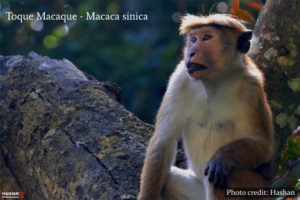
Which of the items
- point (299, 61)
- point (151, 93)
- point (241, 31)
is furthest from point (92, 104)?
point (151, 93)

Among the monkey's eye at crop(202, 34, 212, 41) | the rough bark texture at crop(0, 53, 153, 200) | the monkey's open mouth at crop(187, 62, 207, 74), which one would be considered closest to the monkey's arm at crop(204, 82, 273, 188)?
the monkey's open mouth at crop(187, 62, 207, 74)

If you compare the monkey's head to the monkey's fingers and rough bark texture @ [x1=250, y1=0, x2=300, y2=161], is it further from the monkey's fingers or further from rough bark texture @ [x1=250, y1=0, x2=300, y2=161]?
the monkey's fingers

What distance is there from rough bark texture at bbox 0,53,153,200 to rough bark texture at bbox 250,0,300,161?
181 centimetres

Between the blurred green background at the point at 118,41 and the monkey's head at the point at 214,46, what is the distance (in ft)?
18.5

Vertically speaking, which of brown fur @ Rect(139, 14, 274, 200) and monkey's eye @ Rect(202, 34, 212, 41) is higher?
monkey's eye @ Rect(202, 34, 212, 41)

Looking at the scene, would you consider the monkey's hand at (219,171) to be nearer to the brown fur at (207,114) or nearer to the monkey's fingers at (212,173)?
the monkey's fingers at (212,173)

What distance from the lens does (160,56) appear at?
12.9m

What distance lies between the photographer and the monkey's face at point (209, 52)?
18.5 feet

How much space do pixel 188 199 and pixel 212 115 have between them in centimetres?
106

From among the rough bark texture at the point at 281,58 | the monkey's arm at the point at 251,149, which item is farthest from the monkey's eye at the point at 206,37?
the rough bark texture at the point at 281,58

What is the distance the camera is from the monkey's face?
5633 mm

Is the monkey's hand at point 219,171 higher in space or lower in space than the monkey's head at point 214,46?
lower

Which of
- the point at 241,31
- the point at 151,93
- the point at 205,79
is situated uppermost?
the point at 241,31

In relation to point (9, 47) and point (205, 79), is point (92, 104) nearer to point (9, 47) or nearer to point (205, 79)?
point (205, 79)
